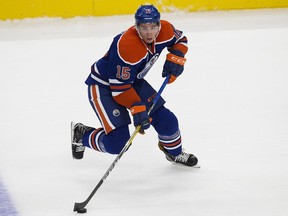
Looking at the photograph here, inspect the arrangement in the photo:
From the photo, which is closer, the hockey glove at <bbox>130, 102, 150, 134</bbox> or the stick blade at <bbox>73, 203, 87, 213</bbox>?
the stick blade at <bbox>73, 203, 87, 213</bbox>

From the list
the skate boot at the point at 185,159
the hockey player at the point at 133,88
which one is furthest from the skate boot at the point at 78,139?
the skate boot at the point at 185,159

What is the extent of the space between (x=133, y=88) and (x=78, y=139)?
1.55 feet

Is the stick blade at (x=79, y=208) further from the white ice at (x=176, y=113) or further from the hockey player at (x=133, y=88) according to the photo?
the hockey player at (x=133, y=88)

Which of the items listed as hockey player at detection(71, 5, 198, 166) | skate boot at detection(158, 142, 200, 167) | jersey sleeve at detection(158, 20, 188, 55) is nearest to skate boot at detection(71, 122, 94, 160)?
hockey player at detection(71, 5, 198, 166)

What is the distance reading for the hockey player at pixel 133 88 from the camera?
3.33 meters

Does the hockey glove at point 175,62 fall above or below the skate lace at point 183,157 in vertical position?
above

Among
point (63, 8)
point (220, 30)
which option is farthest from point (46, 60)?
point (220, 30)

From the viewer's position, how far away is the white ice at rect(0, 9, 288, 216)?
11.0ft

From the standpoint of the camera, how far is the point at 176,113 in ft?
15.1

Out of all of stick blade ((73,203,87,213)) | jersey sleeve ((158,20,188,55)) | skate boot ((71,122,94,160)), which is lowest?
stick blade ((73,203,87,213))

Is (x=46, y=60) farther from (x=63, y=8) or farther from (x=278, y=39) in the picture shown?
(x=278, y=39)

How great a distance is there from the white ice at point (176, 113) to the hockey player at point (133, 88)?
0.17m

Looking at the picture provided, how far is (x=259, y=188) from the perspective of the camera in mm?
3418

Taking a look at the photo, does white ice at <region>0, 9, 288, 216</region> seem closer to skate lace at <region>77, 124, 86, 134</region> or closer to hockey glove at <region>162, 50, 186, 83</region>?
skate lace at <region>77, 124, 86, 134</region>
